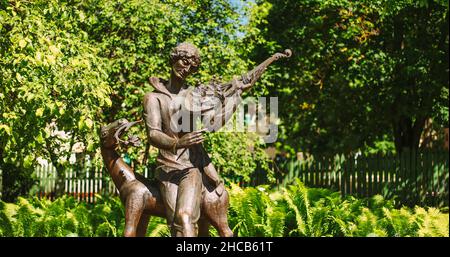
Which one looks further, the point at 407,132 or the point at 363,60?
the point at 407,132

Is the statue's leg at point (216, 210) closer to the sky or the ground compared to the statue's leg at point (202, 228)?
closer to the sky

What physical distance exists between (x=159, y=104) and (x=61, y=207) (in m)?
6.51

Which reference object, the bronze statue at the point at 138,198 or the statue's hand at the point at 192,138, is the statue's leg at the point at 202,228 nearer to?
the bronze statue at the point at 138,198

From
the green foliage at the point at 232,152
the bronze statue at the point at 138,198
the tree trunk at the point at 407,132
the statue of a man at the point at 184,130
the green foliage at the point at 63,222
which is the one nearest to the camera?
the statue of a man at the point at 184,130

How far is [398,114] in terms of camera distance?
66.9 feet

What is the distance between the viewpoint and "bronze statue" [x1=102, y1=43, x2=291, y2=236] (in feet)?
23.0

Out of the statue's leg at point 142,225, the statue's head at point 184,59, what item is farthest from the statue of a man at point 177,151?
the statue's leg at point 142,225

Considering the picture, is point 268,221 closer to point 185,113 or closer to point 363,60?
point 185,113

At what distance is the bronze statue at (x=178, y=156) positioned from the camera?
7012 mm

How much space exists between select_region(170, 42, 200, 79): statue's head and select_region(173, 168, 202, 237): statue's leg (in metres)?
1.15

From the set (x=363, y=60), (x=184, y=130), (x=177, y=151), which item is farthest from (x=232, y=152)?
(x=177, y=151)

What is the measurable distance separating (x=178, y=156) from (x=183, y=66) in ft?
3.40

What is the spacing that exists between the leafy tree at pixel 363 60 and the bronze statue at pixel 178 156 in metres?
10.9

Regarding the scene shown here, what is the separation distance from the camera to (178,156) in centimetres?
719
